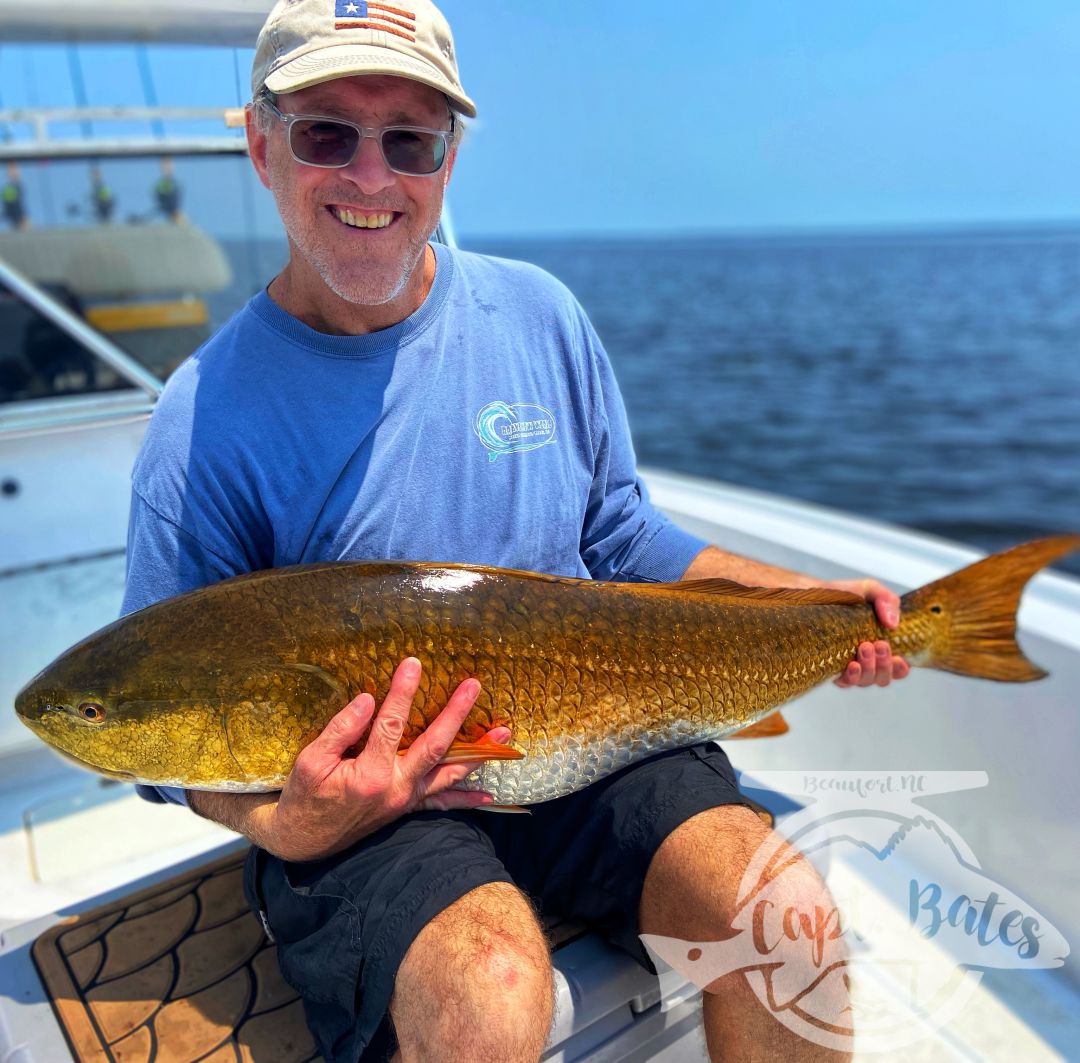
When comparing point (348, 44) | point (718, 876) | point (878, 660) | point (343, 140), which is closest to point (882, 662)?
point (878, 660)

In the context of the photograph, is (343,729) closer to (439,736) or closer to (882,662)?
(439,736)

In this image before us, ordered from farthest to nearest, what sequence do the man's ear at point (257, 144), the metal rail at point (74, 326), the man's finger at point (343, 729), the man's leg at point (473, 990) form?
1. the metal rail at point (74, 326)
2. the man's ear at point (257, 144)
3. the man's finger at point (343, 729)
4. the man's leg at point (473, 990)

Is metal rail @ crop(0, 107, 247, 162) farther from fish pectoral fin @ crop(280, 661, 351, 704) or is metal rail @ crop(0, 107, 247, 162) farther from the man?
fish pectoral fin @ crop(280, 661, 351, 704)

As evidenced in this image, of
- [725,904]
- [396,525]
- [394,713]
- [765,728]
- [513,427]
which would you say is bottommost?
[725,904]

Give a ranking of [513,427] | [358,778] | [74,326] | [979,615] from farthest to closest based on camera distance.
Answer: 1. [74,326]
2. [979,615]
3. [513,427]
4. [358,778]

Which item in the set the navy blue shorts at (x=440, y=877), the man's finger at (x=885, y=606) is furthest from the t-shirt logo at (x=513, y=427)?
Result: the man's finger at (x=885, y=606)

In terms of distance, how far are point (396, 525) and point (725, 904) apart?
3.44ft

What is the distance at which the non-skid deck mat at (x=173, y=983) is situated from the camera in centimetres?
198

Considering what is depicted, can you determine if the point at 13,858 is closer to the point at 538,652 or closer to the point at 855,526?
the point at 538,652

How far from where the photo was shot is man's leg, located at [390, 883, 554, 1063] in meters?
1.62

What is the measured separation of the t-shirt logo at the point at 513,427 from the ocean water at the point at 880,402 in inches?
98.6

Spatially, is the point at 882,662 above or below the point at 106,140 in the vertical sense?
below

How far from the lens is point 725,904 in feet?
6.12

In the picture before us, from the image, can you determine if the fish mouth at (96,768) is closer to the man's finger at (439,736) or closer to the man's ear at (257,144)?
the man's finger at (439,736)
